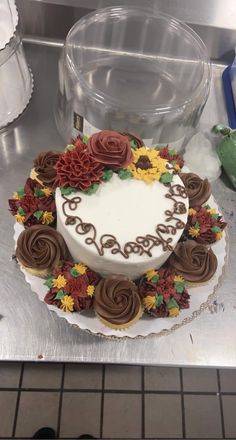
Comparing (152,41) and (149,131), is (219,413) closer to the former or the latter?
(149,131)

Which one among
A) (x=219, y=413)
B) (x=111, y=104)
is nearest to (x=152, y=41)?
(x=111, y=104)

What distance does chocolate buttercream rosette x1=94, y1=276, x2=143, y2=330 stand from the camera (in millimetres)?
835

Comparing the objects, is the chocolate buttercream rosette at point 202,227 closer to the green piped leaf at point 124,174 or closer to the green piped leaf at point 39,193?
the green piped leaf at point 124,174

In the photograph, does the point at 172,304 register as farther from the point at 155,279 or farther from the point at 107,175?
the point at 107,175

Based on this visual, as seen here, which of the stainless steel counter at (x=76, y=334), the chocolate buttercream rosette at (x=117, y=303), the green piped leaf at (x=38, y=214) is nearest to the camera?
the chocolate buttercream rosette at (x=117, y=303)

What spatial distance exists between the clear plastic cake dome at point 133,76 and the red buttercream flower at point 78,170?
0.28 meters

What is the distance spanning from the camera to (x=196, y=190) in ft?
3.26

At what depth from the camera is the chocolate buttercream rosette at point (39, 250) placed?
0.88m

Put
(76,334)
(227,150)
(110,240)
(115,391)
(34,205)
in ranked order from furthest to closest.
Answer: (115,391), (227,150), (76,334), (34,205), (110,240)

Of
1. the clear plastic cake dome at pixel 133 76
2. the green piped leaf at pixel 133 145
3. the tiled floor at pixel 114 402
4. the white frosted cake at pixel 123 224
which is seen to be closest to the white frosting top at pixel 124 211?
the white frosted cake at pixel 123 224

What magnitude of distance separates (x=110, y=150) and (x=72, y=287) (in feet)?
0.94

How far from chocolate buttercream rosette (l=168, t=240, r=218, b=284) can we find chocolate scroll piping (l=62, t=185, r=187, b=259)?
0.06 meters

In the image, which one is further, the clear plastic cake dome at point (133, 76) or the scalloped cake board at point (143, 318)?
the clear plastic cake dome at point (133, 76)

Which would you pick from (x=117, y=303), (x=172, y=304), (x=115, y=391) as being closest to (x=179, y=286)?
(x=172, y=304)
